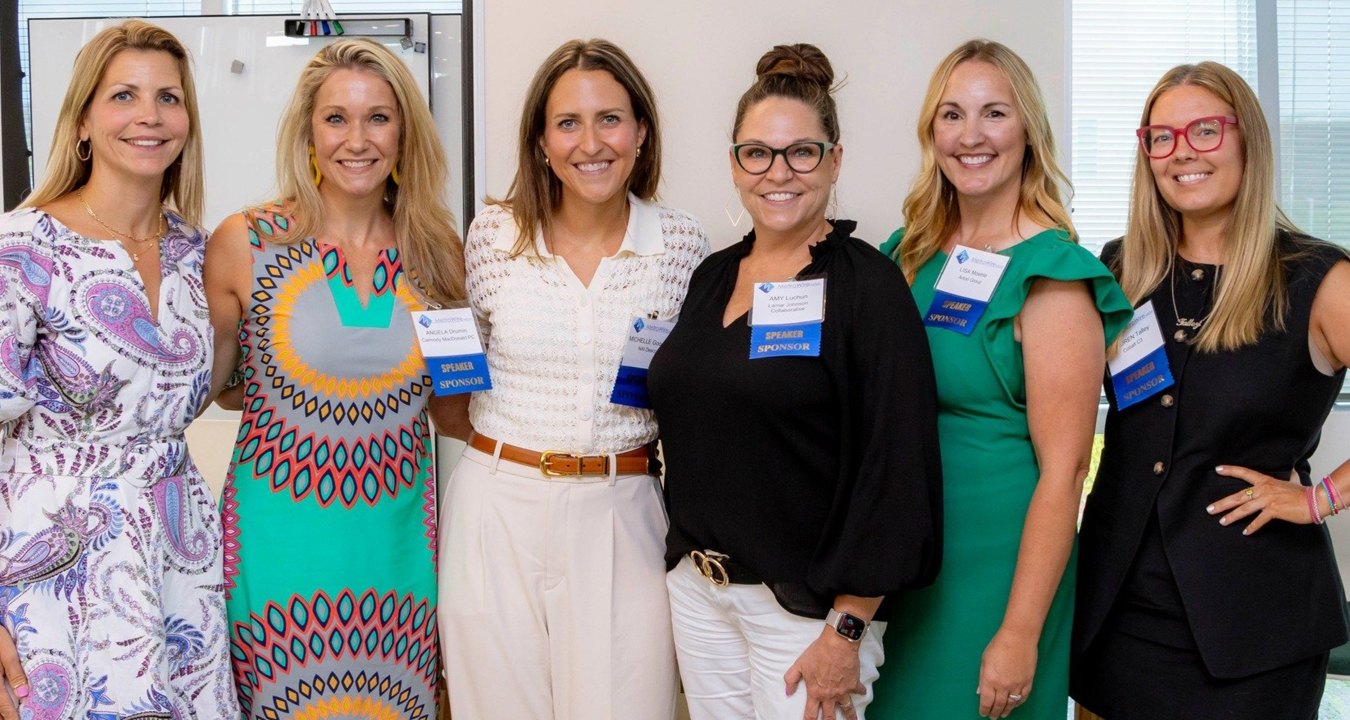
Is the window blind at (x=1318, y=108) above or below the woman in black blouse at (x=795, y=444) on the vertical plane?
above

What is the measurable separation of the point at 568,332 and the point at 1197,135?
126cm

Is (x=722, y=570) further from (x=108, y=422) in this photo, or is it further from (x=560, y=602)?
(x=108, y=422)

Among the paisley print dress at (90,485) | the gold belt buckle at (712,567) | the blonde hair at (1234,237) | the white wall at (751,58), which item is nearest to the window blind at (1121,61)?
the white wall at (751,58)

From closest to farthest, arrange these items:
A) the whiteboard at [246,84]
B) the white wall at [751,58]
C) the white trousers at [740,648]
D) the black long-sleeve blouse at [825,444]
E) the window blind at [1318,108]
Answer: the black long-sleeve blouse at [825,444] → the white trousers at [740,648] → the white wall at [751,58] → the whiteboard at [246,84] → the window blind at [1318,108]

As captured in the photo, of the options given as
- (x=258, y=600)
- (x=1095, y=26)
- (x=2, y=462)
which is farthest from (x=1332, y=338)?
(x=1095, y=26)

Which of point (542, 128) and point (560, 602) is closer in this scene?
point (560, 602)

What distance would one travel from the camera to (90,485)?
1839 millimetres

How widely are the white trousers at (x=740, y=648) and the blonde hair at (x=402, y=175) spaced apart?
832 mm

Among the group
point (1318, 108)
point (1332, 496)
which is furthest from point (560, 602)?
point (1318, 108)

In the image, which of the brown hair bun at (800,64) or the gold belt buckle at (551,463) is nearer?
the brown hair bun at (800,64)

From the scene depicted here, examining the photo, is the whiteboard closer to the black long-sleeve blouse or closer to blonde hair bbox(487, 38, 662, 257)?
blonde hair bbox(487, 38, 662, 257)

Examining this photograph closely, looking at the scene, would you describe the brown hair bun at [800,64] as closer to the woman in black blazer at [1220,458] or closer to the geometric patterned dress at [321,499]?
the woman in black blazer at [1220,458]

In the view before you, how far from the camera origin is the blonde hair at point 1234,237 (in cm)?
189

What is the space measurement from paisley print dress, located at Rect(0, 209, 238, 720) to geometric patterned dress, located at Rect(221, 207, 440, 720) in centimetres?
14
